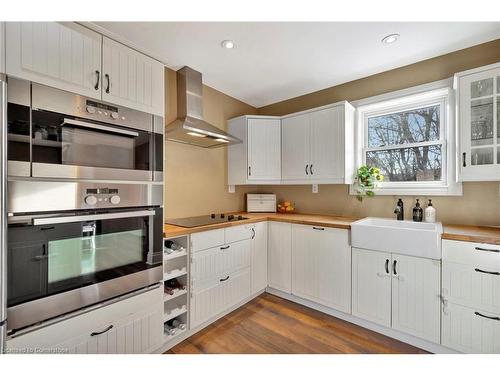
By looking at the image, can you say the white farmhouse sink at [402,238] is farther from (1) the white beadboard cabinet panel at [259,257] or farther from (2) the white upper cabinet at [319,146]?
(1) the white beadboard cabinet panel at [259,257]

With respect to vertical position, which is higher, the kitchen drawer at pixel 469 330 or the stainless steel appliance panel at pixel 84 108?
the stainless steel appliance panel at pixel 84 108

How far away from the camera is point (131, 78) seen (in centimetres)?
152

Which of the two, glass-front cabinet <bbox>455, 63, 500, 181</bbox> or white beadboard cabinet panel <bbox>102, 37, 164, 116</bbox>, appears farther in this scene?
glass-front cabinet <bbox>455, 63, 500, 181</bbox>

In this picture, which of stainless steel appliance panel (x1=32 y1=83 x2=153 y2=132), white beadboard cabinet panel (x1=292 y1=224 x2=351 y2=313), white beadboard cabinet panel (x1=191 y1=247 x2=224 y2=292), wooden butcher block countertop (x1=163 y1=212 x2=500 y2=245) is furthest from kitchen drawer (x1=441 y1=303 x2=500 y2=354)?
stainless steel appliance panel (x1=32 y1=83 x2=153 y2=132)

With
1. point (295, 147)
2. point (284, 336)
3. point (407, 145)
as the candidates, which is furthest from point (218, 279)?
point (407, 145)

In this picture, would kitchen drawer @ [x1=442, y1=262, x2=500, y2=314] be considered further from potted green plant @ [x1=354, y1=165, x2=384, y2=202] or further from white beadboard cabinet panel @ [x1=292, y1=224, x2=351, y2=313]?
potted green plant @ [x1=354, y1=165, x2=384, y2=202]

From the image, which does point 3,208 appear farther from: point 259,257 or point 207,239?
point 259,257

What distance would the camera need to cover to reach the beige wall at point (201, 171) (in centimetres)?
239

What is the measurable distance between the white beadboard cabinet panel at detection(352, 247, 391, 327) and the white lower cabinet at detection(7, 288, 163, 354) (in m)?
1.65

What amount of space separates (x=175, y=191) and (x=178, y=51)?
1.31m

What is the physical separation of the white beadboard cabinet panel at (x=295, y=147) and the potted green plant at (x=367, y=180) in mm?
568

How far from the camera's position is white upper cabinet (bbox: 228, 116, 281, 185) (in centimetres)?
287

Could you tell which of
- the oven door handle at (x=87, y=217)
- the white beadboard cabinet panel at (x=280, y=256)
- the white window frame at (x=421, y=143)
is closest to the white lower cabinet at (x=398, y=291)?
the white beadboard cabinet panel at (x=280, y=256)
